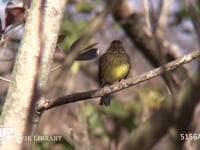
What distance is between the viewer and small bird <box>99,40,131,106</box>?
323cm

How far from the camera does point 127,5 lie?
10.1ft

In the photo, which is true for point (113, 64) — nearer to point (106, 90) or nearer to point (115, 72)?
point (115, 72)

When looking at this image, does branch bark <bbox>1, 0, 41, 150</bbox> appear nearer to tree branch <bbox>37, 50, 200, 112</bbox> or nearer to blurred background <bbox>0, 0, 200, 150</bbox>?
tree branch <bbox>37, 50, 200, 112</bbox>

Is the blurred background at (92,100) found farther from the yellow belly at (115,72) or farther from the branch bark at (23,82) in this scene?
the branch bark at (23,82)

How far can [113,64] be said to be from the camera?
3318 mm

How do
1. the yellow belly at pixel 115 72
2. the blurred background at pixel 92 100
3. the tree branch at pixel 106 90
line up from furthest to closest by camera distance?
the yellow belly at pixel 115 72 < the blurred background at pixel 92 100 < the tree branch at pixel 106 90

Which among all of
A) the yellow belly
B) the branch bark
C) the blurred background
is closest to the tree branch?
the branch bark

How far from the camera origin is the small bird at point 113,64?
323 cm

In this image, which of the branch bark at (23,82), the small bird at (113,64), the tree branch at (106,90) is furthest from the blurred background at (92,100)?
the branch bark at (23,82)

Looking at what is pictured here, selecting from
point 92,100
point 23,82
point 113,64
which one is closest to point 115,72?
point 113,64

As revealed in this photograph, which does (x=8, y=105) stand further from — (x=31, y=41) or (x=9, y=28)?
(x=9, y=28)

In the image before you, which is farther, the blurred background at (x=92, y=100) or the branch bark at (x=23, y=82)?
the blurred background at (x=92, y=100)

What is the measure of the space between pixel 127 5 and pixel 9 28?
60.1 inches

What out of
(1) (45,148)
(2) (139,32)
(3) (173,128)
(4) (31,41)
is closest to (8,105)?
(4) (31,41)
